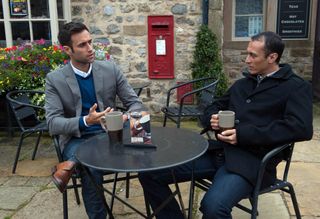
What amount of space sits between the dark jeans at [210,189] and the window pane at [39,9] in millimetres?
3487

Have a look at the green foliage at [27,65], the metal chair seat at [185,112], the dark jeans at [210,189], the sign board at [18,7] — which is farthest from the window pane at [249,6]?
the dark jeans at [210,189]

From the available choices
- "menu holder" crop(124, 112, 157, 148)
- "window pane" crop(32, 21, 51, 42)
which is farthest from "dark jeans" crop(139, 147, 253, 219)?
"window pane" crop(32, 21, 51, 42)

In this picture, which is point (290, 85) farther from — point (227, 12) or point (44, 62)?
point (227, 12)

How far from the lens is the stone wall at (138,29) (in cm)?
517

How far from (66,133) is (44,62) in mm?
2359

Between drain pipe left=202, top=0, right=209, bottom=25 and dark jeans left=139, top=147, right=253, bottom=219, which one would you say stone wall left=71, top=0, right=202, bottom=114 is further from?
dark jeans left=139, top=147, right=253, bottom=219

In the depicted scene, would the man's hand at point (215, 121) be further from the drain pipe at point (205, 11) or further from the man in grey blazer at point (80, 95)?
the drain pipe at point (205, 11)

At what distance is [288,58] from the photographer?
6684mm

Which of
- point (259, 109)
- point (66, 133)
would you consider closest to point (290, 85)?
point (259, 109)

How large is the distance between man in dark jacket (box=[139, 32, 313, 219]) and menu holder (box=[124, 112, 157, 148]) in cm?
31

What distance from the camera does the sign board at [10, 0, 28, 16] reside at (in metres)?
5.03

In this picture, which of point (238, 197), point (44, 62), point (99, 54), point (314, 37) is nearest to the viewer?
point (238, 197)

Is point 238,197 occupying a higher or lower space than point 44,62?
lower

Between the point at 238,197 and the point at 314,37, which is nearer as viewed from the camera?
the point at 238,197
